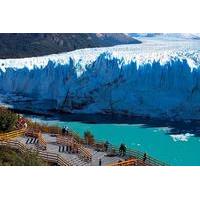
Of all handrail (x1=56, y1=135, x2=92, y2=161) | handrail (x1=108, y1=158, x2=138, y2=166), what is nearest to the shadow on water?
handrail (x1=56, y1=135, x2=92, y2=161)

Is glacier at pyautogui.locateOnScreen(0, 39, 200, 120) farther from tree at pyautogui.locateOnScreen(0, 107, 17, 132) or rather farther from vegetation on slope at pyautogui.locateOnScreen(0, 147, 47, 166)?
vegetation on slope at pyautogui.locateOnScreen(0, 147, 47, 166)

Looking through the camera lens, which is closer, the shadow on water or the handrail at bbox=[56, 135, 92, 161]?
the handrail at bbox=[56, 135, 92, 161]

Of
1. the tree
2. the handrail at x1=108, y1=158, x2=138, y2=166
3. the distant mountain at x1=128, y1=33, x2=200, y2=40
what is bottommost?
the handrail at x1=108, y1=158, x2=138, y2=166

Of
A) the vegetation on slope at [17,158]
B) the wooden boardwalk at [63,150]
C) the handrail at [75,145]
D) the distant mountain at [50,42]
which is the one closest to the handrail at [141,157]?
the wooden boardwalk at [63,150]

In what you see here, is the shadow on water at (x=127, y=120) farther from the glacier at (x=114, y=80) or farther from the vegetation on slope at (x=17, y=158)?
the vegetation on slope at (x=17, y=158)

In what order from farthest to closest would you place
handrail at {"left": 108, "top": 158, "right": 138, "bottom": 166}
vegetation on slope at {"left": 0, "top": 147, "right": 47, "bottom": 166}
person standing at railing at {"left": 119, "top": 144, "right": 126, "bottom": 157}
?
1. person standing at railing at {"left": 119, "top": 144, "right": 126, "bottom": 157}
2. handrail at {"left": 108, "top": 158, "right": 138, "bottom": 166}
3. vegetation on slope at {"left": 0, "top": 147, "right": 47, "bottom": 166}

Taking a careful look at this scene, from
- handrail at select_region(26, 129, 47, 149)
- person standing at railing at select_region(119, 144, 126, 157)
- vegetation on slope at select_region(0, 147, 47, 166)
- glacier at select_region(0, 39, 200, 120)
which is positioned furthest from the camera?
glacier at select_region(0, 39, 200, 120)

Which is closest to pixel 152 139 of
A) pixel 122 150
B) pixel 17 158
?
pixel 122 150
